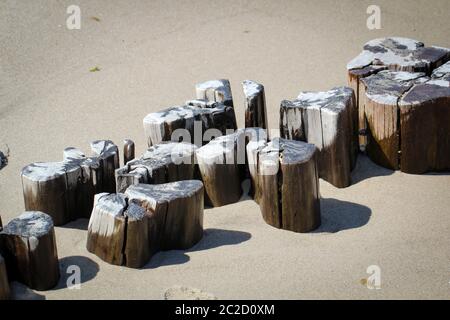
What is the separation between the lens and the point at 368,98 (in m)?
5.87

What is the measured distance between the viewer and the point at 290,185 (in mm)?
5035

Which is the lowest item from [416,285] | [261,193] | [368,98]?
[416,285]

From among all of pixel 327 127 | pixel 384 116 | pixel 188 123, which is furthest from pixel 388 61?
pixel 188 123

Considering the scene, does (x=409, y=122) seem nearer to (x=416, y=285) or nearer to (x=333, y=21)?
(x=416, y=285)

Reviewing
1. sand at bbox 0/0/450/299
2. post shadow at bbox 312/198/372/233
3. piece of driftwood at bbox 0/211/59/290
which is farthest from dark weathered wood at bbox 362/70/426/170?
piece of driftwood at bbox 0/211/59/290

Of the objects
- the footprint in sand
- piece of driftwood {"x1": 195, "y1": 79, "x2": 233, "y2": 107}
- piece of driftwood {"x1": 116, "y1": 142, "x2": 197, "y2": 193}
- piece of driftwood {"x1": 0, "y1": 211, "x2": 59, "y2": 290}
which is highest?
piece of driftwood {"x1": 195, "y1": 79, "x2": 233, "y2": 107}

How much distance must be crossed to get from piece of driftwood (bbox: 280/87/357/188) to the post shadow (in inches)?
10.3

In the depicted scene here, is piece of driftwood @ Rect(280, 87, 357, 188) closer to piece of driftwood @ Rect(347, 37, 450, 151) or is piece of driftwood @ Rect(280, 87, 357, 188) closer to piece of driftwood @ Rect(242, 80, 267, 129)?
piece of driftwood @ Rect(242, 80, 267, 129)

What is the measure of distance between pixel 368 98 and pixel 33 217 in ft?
8.41

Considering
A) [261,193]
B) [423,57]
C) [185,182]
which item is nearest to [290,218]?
[261,193]

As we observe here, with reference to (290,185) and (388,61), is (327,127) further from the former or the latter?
(388,61)

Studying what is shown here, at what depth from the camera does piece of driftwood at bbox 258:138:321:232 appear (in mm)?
5023

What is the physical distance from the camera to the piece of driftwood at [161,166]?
5227mm

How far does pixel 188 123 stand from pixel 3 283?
197 cm
